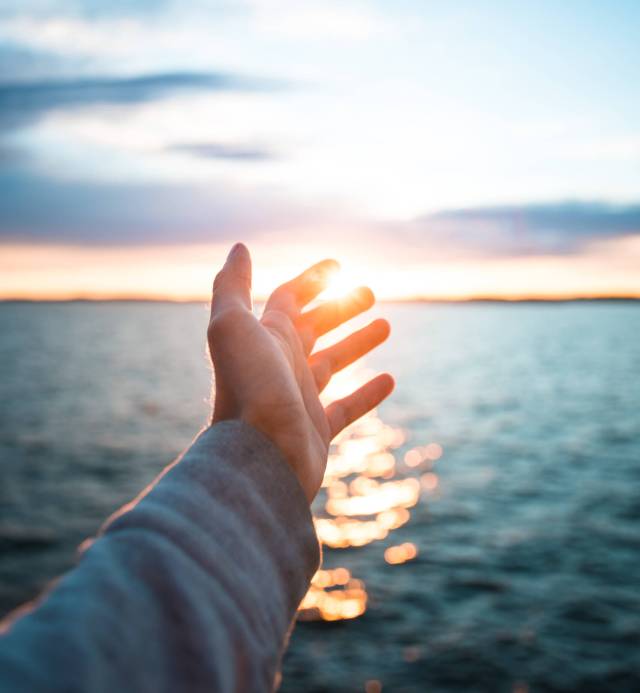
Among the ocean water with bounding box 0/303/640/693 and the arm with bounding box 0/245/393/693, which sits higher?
the arm with bounding box 0/245/393/693

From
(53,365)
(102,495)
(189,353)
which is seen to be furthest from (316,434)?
(189,353)

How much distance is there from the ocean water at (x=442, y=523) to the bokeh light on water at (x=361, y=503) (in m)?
0.11

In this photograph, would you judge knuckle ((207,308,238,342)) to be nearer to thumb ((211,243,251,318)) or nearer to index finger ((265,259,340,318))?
thumb ((211,243,251,318))

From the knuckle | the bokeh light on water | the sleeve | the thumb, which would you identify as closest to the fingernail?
the thumb

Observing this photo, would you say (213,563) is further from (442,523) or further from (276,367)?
(442,523)

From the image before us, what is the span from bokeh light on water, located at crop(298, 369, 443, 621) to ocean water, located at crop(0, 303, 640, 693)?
11cm

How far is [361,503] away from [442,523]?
→ 131 inches

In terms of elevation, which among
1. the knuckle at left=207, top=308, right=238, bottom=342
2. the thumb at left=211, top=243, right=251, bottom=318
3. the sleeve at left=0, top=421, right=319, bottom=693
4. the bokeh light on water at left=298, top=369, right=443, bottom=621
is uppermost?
the thumb at left=211, top=243, right=251, bottom=318

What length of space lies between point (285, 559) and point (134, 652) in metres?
0.59

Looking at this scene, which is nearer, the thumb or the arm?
the arm

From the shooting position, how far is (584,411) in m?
39.5

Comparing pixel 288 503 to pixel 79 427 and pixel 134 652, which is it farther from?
pixel 79 427

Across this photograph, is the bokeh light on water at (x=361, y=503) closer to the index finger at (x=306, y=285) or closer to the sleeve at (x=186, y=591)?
the index finger at (x=306, y=285)

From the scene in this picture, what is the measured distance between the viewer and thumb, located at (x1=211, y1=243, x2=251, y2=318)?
217 centimetres
